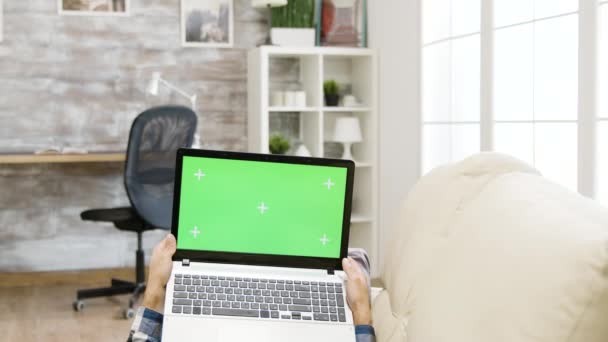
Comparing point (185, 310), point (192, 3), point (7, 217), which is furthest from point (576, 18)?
point (7, 217)

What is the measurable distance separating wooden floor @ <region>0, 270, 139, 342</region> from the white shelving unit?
4.36 ft

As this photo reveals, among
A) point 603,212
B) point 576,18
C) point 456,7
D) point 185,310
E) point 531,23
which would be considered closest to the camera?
point 603,212

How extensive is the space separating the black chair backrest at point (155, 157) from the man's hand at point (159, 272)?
2.70 metres

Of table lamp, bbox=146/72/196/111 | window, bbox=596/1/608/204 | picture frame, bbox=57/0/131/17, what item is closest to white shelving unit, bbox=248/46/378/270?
table lamp, bbox=146/72/196/111

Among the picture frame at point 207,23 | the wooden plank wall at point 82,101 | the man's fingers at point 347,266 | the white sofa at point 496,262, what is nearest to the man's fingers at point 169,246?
the man's fingers at point 347,266

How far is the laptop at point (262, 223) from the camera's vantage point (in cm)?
180

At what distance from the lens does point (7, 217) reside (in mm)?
5133

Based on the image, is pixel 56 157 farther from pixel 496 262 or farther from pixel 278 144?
pixel 496 262

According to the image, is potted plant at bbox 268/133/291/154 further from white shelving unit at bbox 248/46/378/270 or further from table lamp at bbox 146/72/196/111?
table lamp at bbox 146/72/196/111

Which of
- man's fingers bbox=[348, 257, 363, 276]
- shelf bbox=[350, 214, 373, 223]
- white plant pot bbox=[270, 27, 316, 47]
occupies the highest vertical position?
→ white plant pot bbox=[270, 27, 316, 47]

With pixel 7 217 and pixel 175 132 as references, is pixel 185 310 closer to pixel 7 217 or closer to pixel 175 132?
pixel 175 132

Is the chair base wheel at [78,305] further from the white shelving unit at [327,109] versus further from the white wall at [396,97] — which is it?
the white wall at [396,97]

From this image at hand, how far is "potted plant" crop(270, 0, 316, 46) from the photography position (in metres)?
5.18

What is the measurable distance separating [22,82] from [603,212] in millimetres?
4415
